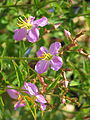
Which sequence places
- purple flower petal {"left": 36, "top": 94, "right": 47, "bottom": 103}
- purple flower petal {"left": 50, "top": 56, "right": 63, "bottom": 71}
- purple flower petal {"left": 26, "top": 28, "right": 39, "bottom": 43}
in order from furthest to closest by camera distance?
purple flower petal {"left": 26, "top": 28, "right": 39, "bottom": 43}, purple flower petal {"left": 50, "top": 56, "right": 63, "bottom": 71}, purple flower petal {"left": 36, "top": 94, "right": 47, "bottom": 103}

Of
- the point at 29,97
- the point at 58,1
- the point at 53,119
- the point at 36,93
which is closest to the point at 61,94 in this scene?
the point at 36,93

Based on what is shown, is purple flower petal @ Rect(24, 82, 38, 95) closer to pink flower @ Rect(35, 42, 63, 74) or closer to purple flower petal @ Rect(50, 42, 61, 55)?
pink flower @ Rect(35, 42, 63, 74)

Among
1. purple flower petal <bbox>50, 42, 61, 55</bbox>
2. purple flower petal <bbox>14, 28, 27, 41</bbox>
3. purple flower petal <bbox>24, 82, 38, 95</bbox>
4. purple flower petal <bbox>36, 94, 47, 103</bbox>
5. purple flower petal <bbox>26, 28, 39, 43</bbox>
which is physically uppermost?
purple flower petal <bbox>14, 28, 27, 41</bbox>

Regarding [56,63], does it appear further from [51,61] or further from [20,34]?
[20,34]

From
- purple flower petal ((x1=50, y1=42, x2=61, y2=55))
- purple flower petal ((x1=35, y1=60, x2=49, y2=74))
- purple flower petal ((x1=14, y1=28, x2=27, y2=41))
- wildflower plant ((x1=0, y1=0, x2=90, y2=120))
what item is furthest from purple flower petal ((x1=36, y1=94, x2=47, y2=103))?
purple flower petal ((x1=14, y1=28, x2=27, y2=41))

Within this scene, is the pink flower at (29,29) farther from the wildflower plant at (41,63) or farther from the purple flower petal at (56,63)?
the purple flower petal at (56,63)

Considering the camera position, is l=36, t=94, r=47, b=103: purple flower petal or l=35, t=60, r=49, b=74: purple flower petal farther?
l=35, t=60, r=49, b=74: purple flower petal

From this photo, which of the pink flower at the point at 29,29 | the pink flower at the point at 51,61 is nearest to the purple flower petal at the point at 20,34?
the pink flower at the point at 29,29
